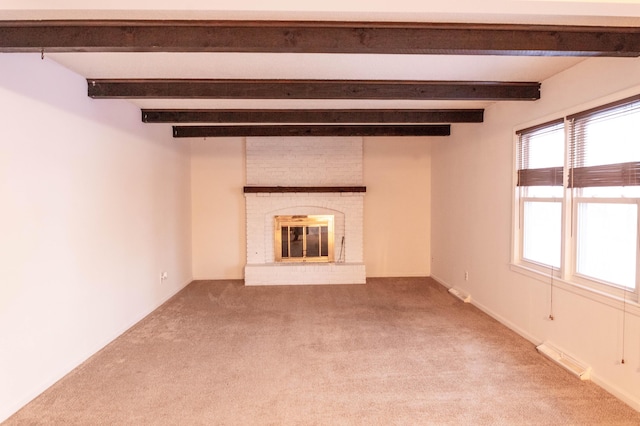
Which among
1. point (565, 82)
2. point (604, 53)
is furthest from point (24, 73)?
point (565, 82)

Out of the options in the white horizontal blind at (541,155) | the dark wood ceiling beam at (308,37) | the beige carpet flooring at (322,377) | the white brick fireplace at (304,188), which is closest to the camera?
the dark wood ceiling beam at (308,37)

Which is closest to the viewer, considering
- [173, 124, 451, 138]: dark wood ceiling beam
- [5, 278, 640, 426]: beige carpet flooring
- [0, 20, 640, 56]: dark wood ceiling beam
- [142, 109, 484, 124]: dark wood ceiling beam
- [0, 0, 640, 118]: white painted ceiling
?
[0, 0, 640, 118]: white painted ceiling

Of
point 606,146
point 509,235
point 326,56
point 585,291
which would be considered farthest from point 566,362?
point 326,56

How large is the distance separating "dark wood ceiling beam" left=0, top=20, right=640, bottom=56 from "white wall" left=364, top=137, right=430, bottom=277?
413cm

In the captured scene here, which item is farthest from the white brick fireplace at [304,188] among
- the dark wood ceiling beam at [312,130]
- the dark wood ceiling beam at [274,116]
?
the dark wood ceiling beam at [274,116]

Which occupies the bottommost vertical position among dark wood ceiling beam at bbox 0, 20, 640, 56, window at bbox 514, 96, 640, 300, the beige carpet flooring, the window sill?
the beige carpet flooring

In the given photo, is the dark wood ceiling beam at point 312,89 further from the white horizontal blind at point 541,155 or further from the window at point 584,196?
the window at point 584,196

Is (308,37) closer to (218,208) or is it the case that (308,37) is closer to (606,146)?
(606,146)

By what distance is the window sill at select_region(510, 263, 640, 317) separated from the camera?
2.44 meters

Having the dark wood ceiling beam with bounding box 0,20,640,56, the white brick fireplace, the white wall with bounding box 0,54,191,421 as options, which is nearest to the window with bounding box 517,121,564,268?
the dark wood ceiling beam with bounding box 0,20,640,56

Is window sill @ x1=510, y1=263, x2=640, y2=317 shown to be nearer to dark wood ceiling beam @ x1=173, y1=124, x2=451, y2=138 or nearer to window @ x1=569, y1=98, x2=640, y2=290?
window @ x1=569, y1=98, x2=640, y2=290

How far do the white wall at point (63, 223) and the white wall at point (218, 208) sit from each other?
1717 millimetres

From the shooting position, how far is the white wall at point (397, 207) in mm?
6383

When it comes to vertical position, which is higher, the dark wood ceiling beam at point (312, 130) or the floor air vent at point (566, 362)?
the dark wood ceiling beam at point (312, 130)
